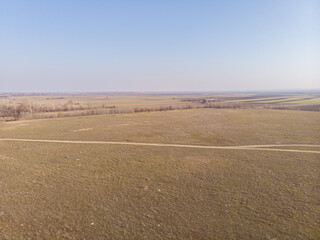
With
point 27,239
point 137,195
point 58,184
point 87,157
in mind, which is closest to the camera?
point 27,239

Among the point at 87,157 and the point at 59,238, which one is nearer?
the point at 59,238

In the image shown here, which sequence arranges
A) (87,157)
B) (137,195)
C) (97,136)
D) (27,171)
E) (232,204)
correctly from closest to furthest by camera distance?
(232,204), (137,195), (27,171), (87,157), (97,136)

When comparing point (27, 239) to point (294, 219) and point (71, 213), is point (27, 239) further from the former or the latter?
point (294, 219)

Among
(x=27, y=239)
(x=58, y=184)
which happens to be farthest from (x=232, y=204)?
(x=58, y=184)

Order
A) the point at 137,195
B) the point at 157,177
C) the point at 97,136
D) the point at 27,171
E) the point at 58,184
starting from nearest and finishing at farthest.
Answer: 1. the point at 137,195
2. the point at 58,184
3. the point at 157,177
4. the point at 27,171
5. the point at 97,136

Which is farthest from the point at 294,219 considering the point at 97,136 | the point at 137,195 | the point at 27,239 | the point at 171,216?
the point at 97,136

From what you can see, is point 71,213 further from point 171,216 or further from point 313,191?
point 313,191
